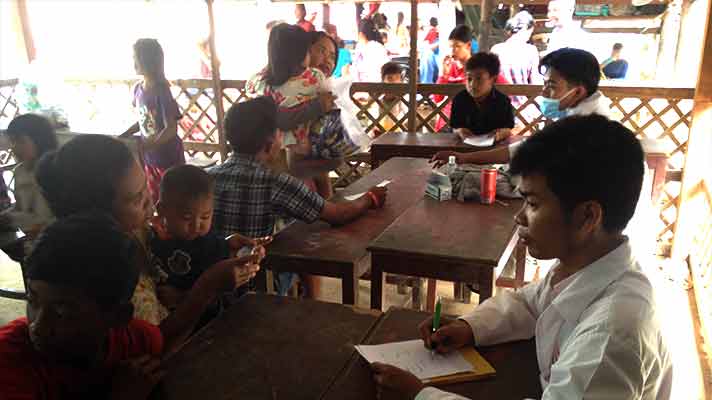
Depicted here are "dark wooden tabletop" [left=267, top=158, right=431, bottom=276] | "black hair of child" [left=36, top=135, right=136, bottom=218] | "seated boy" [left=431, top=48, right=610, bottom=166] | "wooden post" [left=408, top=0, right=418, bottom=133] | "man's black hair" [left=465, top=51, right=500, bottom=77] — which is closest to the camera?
"black hair of child" [left=36, top=135, right=136, bottom=218]

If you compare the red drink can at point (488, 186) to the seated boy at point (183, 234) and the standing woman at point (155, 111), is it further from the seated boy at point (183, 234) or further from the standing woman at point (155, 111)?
the standing woman at point (155, 111)

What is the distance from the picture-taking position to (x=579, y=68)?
116 inches

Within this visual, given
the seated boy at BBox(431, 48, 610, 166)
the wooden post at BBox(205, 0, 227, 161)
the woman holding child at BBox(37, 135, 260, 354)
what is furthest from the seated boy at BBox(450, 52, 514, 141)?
the woman holding child at BBox(37, 135, 260, 354)

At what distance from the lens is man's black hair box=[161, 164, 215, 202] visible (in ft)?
5.74

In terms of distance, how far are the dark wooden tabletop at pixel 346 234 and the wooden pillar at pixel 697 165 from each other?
2.44m

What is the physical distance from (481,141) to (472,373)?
9.29 feet

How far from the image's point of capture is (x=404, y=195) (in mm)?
2916

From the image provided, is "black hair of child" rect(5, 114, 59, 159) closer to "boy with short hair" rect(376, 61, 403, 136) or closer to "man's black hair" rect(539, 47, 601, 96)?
"man's black hair" rect(539, 47, 601, 96)

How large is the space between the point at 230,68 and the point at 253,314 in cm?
784

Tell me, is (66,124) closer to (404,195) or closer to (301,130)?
(301,130)

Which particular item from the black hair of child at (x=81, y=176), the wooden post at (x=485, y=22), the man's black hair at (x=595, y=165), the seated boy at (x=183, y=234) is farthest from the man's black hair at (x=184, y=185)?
the wooden post at (x=485, y=22)

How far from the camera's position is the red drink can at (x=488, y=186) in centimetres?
268

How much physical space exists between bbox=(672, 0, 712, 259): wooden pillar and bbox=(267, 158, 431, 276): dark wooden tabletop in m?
2.44

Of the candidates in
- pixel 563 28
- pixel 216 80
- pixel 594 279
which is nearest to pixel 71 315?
pixel 594 279
